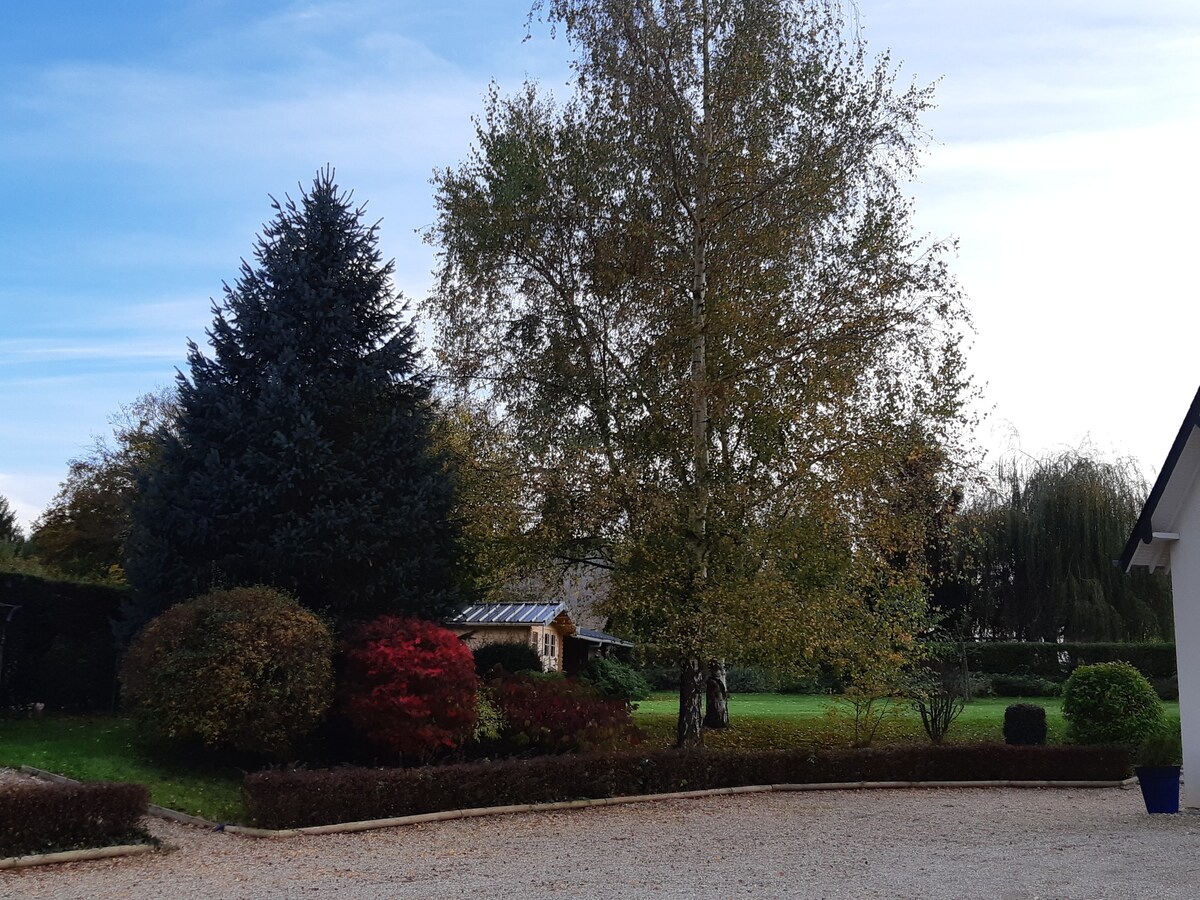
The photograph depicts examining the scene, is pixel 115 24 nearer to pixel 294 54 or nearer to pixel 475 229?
pixel 294 54

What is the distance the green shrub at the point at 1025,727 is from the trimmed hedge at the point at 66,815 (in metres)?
15.5

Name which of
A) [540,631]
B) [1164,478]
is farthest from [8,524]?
[1164,478]

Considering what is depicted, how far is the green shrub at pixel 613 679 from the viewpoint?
24.3m

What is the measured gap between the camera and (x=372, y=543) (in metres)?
17.5

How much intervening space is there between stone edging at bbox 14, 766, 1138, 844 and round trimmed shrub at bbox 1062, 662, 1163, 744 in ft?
6.04

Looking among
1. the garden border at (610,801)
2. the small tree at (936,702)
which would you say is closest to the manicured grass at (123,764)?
the garden border at (610,801)

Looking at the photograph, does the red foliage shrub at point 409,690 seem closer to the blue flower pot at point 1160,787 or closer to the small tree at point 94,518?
the blue flower pot at point 1160,787

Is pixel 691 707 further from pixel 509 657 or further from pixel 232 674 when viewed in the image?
pixel 232 674

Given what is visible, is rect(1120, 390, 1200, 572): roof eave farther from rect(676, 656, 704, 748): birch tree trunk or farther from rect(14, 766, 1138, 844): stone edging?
rect(676, 656, 704, 748): birch tree trunk

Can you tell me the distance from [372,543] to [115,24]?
8658 millimetres

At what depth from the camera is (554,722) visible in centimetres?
1658

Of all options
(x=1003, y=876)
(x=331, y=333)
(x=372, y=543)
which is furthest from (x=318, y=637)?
(x=1003, y=876)

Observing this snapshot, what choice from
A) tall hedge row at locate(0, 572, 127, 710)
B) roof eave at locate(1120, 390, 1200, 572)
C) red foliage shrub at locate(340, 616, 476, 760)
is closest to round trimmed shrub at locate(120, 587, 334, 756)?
red foliage shrub at locate(340, 616, 476, 760)

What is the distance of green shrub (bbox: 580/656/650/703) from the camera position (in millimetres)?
24297
